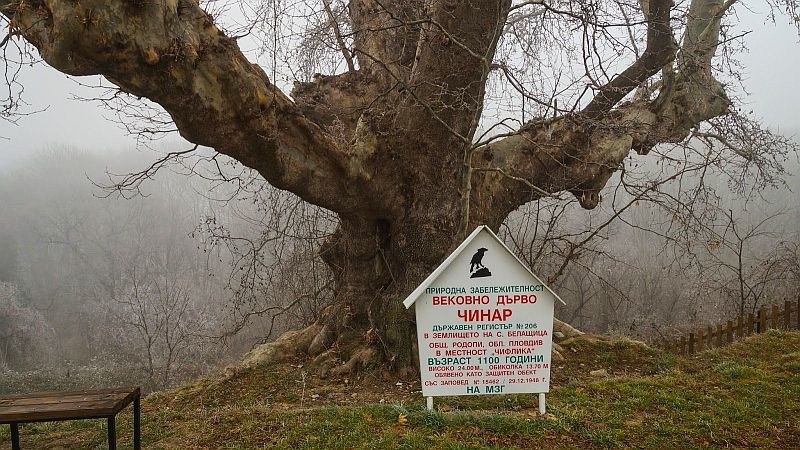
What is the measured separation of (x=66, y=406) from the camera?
13.4ft

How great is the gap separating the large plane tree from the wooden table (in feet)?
7.66

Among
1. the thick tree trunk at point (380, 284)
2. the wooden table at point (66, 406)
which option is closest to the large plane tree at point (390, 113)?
the thick tree trunk at point (380, 284)

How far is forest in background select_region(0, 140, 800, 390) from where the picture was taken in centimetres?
1705

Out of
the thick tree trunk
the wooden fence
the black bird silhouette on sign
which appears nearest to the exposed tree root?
the thick tree trunk

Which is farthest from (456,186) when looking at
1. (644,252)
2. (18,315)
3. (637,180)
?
(18,315)

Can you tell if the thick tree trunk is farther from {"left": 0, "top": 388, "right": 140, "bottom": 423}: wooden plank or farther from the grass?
{"left": 0, "top": 388, "right": 140, "bottom": 423}: wooden plank

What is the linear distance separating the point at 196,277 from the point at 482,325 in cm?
2955

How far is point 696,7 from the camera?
8.59 m

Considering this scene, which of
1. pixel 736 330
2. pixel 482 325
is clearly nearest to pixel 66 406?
pixel 482 325

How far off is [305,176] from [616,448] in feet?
12.3

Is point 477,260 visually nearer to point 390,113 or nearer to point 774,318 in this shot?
point 390,113

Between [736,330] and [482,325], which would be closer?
[482,325]

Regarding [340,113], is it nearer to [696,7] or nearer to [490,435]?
[490,435]

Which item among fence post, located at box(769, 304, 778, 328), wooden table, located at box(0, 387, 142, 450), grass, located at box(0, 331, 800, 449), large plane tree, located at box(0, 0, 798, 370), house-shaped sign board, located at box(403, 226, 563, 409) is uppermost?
large plane tree, located at box(0, 0, 798, 370)
